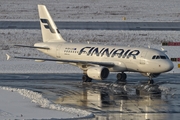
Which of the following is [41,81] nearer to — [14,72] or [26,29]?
[14,72]

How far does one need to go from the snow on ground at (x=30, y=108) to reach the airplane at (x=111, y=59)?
8533 mm

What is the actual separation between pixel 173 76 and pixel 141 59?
542 centimetres

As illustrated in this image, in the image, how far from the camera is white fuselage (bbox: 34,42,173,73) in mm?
42419

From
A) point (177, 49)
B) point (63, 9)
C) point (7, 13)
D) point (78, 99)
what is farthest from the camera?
point (63, 9)

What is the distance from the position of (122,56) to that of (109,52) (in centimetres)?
137

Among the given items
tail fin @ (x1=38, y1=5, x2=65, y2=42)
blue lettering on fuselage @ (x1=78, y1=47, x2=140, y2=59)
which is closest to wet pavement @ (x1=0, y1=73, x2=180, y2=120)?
blue lettering on fuselage @ (x1=78, y1=47, x2=140, y2=59)

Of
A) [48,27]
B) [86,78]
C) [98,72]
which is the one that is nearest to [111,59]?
[86,78]

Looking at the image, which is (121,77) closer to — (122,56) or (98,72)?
(122,56)

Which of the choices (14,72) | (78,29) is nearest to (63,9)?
(78,29)

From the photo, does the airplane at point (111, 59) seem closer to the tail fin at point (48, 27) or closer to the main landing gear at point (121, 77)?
the main landing gear at point (121, 77)

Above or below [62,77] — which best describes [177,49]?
above

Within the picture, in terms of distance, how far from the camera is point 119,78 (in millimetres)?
44656

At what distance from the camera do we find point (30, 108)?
100 feet

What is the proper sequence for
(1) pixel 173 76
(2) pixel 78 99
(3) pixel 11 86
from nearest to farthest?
(2) pixel 78 99 → (3) pixel 11 86 → (1) pixel 173 76
